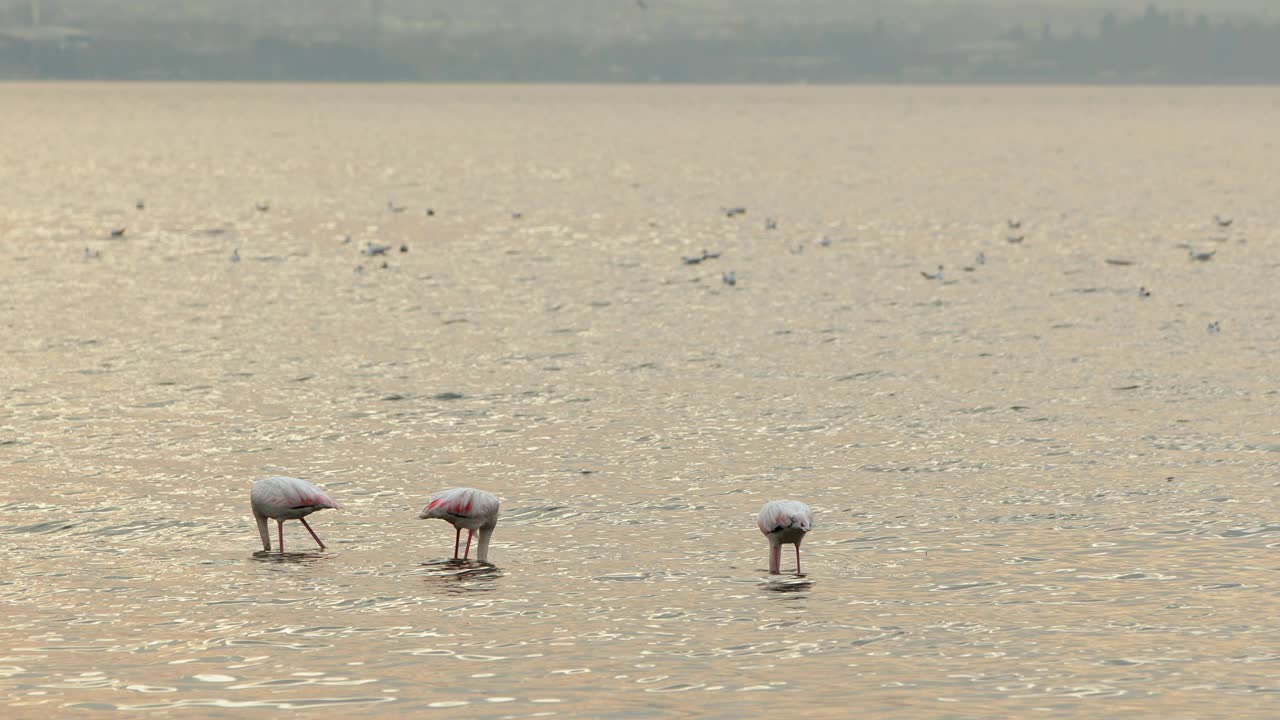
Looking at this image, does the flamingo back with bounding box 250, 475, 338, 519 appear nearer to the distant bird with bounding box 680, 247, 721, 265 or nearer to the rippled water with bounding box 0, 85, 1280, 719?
the rippled water with bounding box 0, 85, 1280, 719

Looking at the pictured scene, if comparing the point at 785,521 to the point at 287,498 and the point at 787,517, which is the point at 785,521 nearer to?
the point at 787,517

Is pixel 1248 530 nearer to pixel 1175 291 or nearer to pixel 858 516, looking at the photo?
pixel 858 516

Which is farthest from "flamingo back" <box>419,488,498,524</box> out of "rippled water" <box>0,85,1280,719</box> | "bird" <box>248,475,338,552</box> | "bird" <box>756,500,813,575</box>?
"bird" <box>756,500,813,575</box>

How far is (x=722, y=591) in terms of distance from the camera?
23.8 meters

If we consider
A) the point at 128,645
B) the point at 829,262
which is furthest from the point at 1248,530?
the point at 829,262

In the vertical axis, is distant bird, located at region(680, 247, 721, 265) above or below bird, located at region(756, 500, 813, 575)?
above

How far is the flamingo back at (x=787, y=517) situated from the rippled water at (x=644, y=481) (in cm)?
95

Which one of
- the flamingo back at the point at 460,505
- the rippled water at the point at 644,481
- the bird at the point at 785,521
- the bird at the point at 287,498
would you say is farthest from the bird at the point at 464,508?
the bird at the point at 785,521

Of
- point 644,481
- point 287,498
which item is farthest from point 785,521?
point 644,481

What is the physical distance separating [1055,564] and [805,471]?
24.7ft

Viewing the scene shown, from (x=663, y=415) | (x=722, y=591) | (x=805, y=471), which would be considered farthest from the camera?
(x=663, y=415)

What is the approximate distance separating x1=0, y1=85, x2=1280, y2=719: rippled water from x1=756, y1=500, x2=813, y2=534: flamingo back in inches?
37.4

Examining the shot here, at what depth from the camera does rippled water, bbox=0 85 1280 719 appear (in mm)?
20250

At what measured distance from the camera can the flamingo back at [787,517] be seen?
76.3 feet
